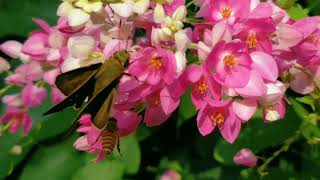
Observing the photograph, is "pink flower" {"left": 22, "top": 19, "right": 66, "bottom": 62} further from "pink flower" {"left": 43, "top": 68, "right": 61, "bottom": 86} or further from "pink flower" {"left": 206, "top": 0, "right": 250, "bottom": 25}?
"pink flower" {"left": 206, "top": 0, "right": 250, "bottom": 25}

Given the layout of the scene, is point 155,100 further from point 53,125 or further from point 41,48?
point 53,125

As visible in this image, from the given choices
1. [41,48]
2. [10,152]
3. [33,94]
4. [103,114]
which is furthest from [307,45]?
[10,152]

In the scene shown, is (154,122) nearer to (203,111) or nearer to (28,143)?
(203,111)

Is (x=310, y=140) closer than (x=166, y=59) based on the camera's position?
No

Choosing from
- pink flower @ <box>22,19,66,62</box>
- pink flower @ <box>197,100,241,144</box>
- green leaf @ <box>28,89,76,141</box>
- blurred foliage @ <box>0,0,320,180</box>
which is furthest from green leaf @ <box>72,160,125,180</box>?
pink flower @ <box>197,100,241,144</box>

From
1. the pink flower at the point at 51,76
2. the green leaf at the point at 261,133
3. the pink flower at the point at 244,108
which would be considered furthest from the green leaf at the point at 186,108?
the pink flower at the point at 244,108

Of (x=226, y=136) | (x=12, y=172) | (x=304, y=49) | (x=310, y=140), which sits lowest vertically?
(x=12, y=172)

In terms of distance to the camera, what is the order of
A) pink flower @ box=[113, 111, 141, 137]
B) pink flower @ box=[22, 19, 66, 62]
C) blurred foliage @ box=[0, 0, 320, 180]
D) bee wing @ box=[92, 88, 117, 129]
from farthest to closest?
blurred foliage @ box=[0, 0, 320, 180] → pink flower @ box=[22, 19, 66, 62] → pink flower @ box=[113, 111, 141, 137] → bee wing @ box=[92, 88, 117, 129]

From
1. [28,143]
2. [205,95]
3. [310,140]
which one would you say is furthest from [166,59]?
[28,143]
